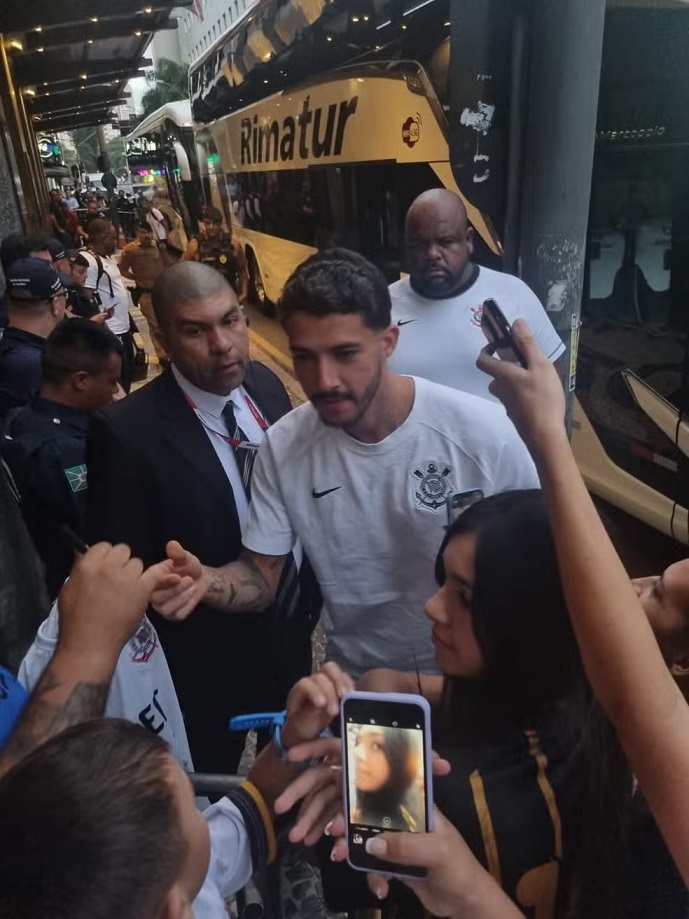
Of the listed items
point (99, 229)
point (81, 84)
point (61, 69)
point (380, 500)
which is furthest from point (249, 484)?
point (81, 84)

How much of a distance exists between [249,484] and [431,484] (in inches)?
26.0

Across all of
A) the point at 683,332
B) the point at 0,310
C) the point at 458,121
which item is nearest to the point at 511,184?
the point at 458,121

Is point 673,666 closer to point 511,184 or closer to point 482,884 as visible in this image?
point 482,884

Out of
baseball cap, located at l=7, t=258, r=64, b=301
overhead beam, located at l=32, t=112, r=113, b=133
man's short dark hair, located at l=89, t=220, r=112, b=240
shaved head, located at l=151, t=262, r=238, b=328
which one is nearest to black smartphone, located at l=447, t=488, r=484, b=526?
shaved head, located at l=151, t=262, r=238, b=328

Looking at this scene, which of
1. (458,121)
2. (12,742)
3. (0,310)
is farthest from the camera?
(0,310)

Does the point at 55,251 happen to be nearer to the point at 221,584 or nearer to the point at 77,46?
the point at 221,584

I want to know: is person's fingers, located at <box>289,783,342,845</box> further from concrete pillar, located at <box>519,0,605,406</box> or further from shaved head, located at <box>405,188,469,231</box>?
shaved head, located at <box>405,188,469,231</box>

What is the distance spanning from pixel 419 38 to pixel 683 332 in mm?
2611

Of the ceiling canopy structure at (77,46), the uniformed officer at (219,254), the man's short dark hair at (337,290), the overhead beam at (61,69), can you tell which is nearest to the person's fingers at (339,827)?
the man's short dark hair at (337,290)

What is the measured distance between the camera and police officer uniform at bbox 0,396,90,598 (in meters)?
2.32

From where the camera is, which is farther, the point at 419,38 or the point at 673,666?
the point at 419,38

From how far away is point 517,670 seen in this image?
875 mm

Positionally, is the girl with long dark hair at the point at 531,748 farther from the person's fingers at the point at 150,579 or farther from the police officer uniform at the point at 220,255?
A: the police officer uniform at the point at 220,255

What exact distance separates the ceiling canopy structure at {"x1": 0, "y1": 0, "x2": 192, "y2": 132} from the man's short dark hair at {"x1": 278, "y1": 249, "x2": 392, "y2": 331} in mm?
8025
